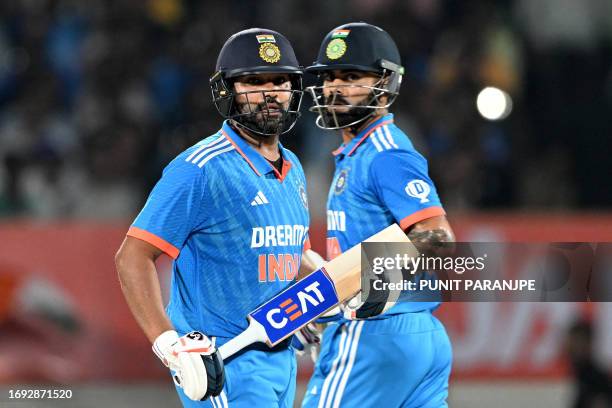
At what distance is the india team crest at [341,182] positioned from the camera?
4.97m

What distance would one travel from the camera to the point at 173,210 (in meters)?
4.01

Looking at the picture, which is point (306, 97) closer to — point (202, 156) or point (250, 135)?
point (250, 135)

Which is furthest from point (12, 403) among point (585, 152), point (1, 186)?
point (585, 152)

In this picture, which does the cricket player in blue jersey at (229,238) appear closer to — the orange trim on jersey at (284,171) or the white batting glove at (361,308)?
the orange trim on jersey at (284,171)

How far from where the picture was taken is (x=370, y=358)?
4863mm

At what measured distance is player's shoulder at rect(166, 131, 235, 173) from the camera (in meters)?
4.09

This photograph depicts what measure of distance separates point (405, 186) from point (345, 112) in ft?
2.24

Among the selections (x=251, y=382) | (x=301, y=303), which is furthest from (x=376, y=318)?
(x=251, y=382)

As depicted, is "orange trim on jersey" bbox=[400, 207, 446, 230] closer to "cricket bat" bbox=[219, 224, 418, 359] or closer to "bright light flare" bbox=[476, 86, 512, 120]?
"cricket bat" bbox=[219, 224, 418, 359]

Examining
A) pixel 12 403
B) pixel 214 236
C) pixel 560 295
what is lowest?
pixel 12 403

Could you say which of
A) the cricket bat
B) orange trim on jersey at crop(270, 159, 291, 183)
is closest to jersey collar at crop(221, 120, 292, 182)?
orange trim on jersey at crop(270, 159, 291, 183)

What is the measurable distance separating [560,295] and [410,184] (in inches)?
44.7

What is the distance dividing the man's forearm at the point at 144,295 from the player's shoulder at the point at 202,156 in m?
0.39

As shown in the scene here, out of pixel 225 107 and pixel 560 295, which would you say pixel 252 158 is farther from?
pixel 560 295
